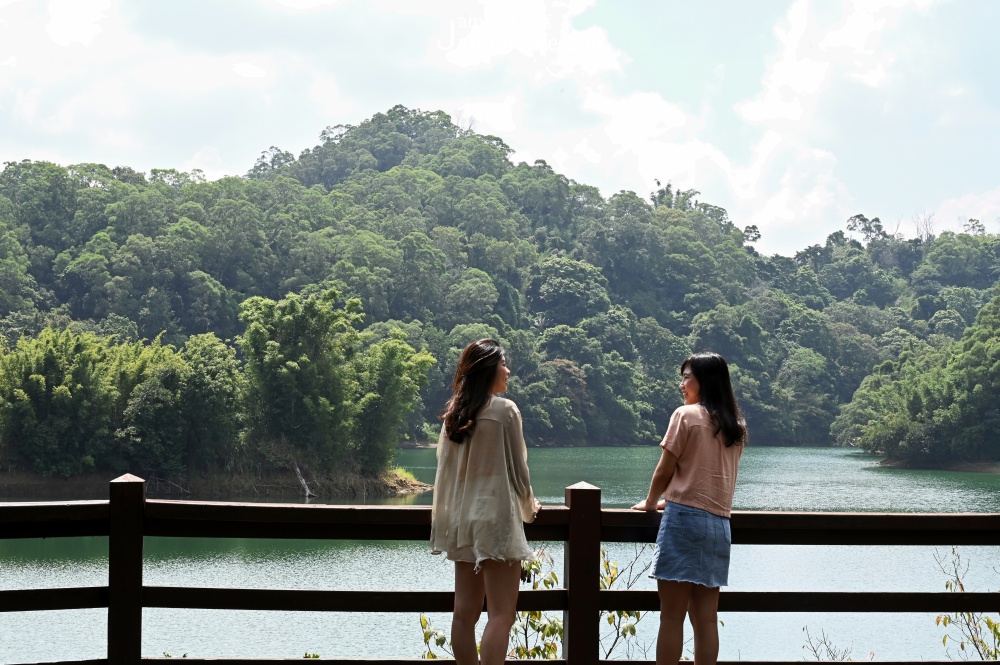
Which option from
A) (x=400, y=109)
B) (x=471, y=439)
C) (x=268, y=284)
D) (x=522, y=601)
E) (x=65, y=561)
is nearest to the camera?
(x=471, y=439)

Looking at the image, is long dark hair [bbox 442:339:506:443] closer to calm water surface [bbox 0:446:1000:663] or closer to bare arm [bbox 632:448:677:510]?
bare arm [bbox 632:448:677:510]

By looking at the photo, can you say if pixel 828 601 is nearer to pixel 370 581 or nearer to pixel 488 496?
pixel 488 496

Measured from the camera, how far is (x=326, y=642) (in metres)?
12.3

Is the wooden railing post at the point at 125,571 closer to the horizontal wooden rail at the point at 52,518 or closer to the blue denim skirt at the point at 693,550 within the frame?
the horizontal wooden rail at the point at 52,518

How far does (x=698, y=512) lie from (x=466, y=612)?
733 millimetres

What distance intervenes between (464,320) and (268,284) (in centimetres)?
1100

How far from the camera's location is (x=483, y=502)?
326 centimetres

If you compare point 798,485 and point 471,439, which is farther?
point 798,485

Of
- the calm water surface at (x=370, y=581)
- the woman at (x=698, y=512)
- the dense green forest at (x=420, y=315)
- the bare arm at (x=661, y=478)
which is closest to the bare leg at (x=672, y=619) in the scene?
the woman at (x=698, y=512)

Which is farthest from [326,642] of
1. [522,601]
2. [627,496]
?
[627,496]

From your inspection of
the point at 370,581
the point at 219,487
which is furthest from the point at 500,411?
the point at 219,487

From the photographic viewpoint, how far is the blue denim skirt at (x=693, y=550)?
339 centimetres

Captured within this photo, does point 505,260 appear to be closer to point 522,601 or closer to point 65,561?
point 65,561

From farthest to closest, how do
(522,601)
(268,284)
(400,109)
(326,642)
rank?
(400,109)
(268,284)
(326,642)
(522,601)
